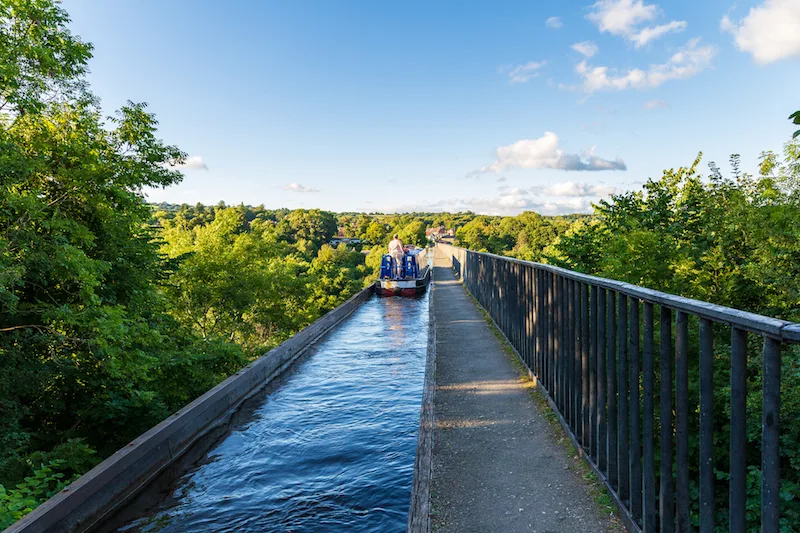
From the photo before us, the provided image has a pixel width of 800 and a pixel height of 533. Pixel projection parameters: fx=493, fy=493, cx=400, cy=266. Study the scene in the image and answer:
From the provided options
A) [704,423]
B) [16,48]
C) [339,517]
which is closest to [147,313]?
[16,48]

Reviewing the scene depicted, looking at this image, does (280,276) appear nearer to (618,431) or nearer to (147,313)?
(147,313)

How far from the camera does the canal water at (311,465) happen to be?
467 cm

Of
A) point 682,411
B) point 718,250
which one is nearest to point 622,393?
point 682,411

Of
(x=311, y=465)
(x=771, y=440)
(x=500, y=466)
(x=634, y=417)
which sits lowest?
(x=311, y=465)

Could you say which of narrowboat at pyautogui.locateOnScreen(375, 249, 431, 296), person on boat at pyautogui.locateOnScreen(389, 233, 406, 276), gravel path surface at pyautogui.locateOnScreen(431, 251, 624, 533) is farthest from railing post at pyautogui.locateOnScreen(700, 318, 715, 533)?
person on boat at pyautogui.locateOnScreen(389, 233, 406, 276)

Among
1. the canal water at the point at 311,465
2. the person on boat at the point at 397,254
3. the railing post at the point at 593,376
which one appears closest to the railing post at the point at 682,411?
the railing post at the point at 593,376

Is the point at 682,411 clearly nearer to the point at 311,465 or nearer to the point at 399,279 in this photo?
the point at 311,465

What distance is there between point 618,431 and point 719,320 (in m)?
1.64

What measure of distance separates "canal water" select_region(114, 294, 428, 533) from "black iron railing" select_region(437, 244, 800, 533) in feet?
6.63

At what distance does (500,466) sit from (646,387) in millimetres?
1959

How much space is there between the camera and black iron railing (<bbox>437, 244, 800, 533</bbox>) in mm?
2061

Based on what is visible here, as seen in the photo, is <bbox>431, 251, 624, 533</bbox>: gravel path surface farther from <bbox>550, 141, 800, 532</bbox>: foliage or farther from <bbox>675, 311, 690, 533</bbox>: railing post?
<bbox>550, 141, 800, 532</bbox>: foliage

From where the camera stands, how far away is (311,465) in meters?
5.79

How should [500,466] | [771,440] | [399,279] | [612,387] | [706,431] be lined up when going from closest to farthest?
1. [771,440]
2. [706,431]
3. [612,387]
4. [500,466]
5. [399,279]
